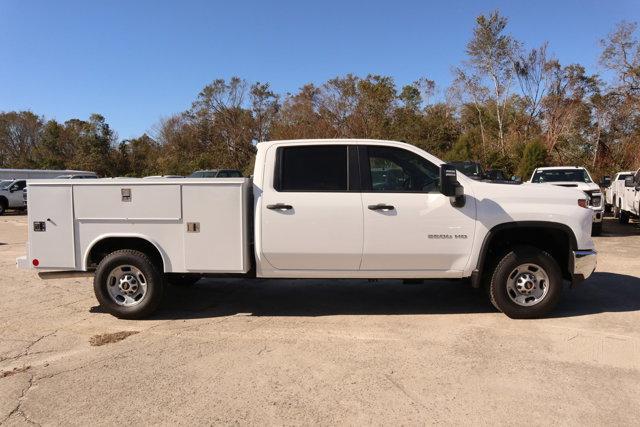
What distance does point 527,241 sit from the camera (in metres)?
6.01

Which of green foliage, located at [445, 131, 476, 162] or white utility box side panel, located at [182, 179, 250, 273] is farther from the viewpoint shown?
green foliage, located at [445, 131, 476, 162]

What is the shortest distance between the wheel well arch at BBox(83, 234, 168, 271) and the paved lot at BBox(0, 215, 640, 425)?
2.27ft

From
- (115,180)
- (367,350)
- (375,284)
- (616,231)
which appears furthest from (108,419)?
(616,231)

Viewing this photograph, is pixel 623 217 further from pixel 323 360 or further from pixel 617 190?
pixel 323 360

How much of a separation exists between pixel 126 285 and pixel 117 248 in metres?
0.46

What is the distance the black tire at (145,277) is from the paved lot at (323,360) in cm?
18

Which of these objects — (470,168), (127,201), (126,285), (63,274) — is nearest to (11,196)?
(470,168)

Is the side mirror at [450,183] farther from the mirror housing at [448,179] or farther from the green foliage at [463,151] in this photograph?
the green foliage at [463,151]

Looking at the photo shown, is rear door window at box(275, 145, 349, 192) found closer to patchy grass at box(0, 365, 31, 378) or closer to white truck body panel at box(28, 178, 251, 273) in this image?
white truck body panel at box(28, 178, 251, 273)

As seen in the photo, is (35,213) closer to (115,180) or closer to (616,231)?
(115,180)

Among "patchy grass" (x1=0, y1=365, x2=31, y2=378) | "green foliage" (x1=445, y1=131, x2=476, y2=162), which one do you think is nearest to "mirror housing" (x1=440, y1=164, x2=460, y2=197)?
"patchy grass" (x1=0, y1=365, x2=31, y2=378)

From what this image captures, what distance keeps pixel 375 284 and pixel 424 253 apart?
2.19m

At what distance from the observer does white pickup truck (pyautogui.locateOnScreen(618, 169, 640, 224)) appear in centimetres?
1309

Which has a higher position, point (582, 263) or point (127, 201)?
point (127, 201)
